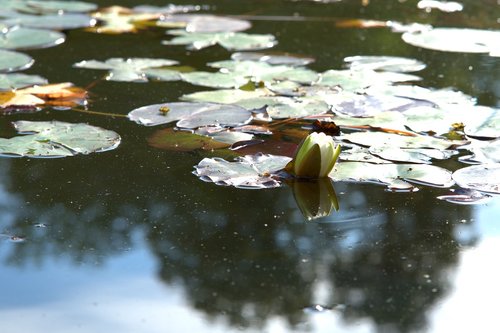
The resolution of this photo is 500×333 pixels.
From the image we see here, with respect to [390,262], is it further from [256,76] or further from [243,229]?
[256,76]

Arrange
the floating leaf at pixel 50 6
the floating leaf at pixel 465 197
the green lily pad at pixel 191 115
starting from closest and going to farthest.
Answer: the floating leaf at pixel 465 197 → the green lily pad at pixel 191 115 → the floating leaf at pixel 50 6

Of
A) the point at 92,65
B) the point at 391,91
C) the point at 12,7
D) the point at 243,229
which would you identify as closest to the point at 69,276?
the point at 243,229

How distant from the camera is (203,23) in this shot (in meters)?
3.39

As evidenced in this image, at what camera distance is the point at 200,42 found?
10.1ft

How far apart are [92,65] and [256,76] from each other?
22.9 inches

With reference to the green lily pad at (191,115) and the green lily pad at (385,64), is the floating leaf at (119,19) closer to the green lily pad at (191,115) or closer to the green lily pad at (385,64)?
the green lily pad at (385,64)

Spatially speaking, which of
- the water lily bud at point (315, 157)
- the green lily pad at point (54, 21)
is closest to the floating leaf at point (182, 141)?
the water lily bud at point (315, 157)

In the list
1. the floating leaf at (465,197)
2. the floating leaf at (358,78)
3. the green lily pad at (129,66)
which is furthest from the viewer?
the green lily pad at (129,66)

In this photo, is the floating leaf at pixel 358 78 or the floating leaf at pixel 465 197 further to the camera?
the floating leaf at pixel 358 78

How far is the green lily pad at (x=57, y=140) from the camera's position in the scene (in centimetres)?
194

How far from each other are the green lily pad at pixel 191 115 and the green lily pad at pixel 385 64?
665mm

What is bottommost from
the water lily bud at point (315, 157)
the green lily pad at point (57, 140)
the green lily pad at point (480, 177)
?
the green lily pad at point (57, 140)

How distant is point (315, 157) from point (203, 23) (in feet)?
5.77

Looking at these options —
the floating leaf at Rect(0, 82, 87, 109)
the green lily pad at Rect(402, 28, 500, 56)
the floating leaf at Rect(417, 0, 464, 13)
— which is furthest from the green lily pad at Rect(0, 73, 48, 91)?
the floating leaf at Rect(417, 0, 464, 13)
